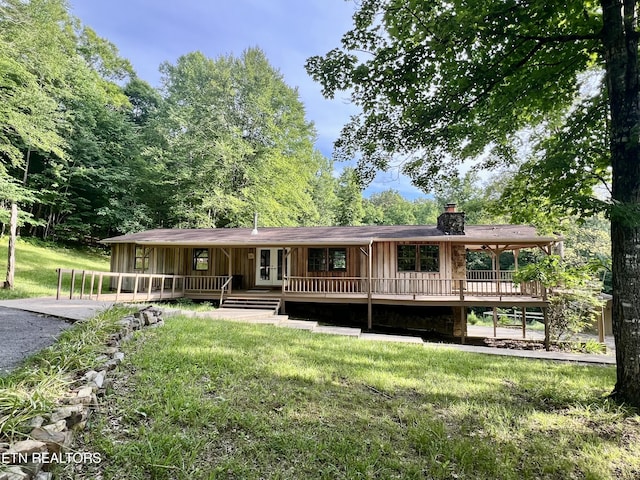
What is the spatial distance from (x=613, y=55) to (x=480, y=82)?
1485mm

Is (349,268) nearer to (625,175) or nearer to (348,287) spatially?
(348,287)

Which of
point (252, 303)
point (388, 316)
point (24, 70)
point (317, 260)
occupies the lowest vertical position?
point (388, 316)

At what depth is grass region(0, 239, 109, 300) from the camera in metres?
11.7

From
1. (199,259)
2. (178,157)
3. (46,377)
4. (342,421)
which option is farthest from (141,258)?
(342,421)

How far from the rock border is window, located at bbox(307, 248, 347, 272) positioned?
1079cm

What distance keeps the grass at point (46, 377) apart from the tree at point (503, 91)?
14.4 ft

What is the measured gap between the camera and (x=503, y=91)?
4.53 metres

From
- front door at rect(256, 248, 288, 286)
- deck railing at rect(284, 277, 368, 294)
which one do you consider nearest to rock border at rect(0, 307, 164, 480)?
deck railing at rect(284, 277, 368, 294)

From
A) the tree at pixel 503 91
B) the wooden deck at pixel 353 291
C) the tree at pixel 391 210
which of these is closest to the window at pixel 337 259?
the wooden deck at pixel 353 291

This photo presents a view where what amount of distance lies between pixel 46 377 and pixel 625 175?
6.60m

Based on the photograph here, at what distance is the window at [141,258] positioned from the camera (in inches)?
572

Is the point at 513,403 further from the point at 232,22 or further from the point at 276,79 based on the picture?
the point at 276,79

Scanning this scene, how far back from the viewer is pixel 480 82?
440 cm

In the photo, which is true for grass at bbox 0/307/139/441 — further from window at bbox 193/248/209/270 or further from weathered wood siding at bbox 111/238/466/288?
window at bbox 193/248/209/270
